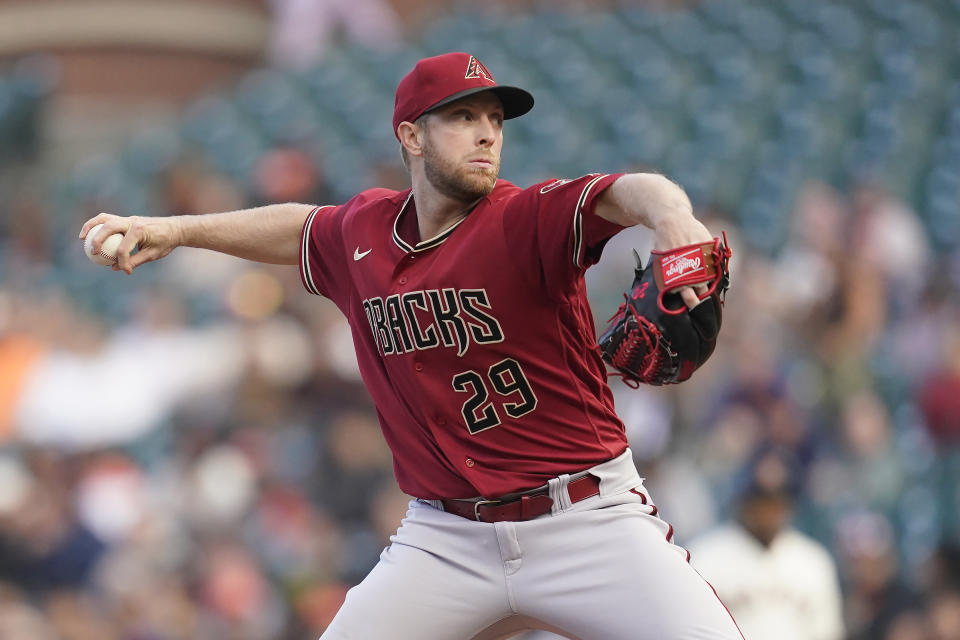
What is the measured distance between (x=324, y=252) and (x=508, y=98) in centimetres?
66

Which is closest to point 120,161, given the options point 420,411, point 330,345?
point 330,345

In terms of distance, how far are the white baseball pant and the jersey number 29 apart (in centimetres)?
20

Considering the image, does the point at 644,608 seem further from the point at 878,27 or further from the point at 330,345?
the point at 878,27

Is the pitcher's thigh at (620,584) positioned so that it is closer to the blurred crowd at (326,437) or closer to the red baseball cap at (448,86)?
the red baseball cap at (448,86)

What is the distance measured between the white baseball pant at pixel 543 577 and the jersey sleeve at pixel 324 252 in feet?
2.32

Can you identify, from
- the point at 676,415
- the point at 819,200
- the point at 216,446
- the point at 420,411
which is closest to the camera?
the point at 420,411

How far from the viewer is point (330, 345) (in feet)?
22.9

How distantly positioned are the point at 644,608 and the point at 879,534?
3.44 m

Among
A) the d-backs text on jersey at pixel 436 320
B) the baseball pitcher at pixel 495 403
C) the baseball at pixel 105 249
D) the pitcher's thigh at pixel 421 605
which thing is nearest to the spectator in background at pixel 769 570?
the baseball pitcher at pixel 495 403

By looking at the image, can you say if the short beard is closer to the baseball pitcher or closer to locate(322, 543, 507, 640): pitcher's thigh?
the baseball pitcher

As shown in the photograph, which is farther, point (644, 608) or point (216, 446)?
point (216, 446)

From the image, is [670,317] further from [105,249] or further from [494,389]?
[105,249]

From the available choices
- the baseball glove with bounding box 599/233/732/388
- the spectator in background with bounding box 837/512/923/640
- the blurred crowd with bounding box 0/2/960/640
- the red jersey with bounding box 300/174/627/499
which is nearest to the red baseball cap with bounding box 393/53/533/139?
the red jersey with bounding box 300/174/627/499

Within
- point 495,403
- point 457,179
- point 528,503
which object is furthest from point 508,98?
point 528,503
